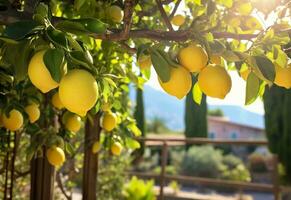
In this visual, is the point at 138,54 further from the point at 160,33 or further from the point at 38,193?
the point at 38,193

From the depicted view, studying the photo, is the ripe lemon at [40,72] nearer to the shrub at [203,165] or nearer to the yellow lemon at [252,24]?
the yellow lemon at [252,24]

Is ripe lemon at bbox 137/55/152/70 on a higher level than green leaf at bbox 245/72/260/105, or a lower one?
higher

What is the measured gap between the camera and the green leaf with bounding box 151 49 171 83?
2.92ft

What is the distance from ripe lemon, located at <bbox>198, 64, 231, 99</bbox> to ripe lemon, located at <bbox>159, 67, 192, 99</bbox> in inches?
1.3

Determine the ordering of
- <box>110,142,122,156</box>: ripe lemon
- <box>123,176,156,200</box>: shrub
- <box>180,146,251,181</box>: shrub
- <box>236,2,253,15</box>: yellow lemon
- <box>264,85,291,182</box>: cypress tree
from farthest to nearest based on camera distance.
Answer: <box>180,146,251,181</box>: shrub, <box>264,85,291,182</box>: cypress tree, <box>123,176,156,200</box>: shrub, <box>110,142,122,156</box>: ripe lemon, <box>236,2,253,15</box>: yellow lemon

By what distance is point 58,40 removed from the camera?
752 millimetres

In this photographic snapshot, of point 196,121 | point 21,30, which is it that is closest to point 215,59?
point 21,30

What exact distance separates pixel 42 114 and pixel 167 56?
3.66 feet

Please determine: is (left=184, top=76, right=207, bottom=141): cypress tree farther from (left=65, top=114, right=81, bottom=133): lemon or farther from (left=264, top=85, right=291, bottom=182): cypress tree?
(left=65, top=114, right=81, bottom=133): lemon

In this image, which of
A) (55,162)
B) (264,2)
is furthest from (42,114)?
(264,2)

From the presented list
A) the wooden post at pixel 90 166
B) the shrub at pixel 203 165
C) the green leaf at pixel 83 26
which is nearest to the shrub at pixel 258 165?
the shrub at pixel 203 165

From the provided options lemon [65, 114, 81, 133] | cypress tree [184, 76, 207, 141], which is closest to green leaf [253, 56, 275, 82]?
lemon [65, 114, 81, 133]

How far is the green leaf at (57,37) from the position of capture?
75 cm

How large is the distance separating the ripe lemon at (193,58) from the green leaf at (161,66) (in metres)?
0.06
